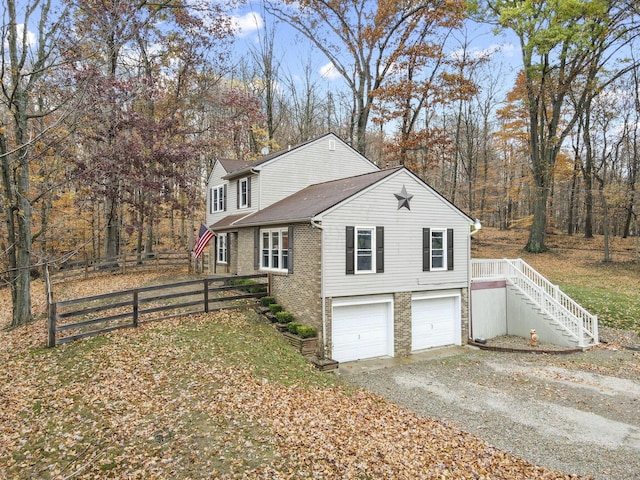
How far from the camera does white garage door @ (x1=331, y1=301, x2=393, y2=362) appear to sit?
13266 mm

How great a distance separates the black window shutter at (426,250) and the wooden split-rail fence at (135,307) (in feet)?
20.3

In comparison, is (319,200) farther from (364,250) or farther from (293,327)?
(293,327)

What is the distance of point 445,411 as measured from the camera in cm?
934

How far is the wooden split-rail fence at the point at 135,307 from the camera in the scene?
1058cm

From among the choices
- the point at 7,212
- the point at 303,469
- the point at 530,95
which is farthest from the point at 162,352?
the point at 530,95

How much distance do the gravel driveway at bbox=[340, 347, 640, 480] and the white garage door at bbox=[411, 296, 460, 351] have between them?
582 mm

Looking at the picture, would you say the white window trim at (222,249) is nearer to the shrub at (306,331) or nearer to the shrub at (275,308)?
the shrub at (275,308)

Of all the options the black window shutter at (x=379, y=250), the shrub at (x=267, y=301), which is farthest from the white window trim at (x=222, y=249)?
the black window shutter at (x=379, y=250)

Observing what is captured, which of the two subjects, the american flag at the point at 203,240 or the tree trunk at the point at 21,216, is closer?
the tree trunk at the point at 21,216

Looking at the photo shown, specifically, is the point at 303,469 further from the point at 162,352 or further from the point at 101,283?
the point at 101,283

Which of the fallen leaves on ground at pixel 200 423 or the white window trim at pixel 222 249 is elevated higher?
the white window trim at pixel 222 249

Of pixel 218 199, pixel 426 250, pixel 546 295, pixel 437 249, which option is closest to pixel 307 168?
pixel 218 199

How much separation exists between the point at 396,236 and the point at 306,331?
4.82m

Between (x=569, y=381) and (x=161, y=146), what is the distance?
72.0ft
